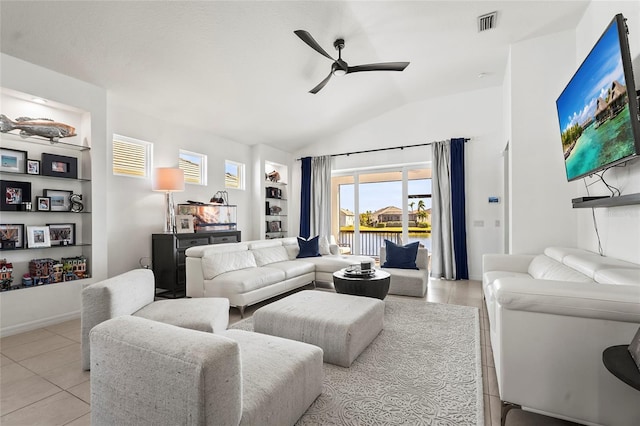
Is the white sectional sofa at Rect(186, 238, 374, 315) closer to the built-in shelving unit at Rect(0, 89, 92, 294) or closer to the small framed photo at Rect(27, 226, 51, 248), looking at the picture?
the built-in shelving unit at Rect(0, 89, 92, 294)

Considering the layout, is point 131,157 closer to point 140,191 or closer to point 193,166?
point 140,191

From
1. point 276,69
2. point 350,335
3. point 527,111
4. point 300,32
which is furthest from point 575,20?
point 350,335

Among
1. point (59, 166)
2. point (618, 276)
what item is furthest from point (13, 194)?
point (618, 276)

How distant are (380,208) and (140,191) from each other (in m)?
4.49

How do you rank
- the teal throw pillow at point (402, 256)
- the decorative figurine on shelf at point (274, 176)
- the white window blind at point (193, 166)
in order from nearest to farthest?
the teal throw pillow at point (402, 256), the white window blind at point (193, 166), the decorative figurine on shelf at point (274, 176)

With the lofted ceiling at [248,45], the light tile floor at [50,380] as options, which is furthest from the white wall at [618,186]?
the light tile floor at [50,380]

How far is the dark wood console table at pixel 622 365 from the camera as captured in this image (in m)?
1.05

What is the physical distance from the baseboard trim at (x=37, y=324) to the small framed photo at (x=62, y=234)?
2.63 feet

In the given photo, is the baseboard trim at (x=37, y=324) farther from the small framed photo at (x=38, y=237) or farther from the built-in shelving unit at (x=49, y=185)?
the small framed photo at (x=38, y=237)

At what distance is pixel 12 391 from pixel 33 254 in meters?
1.91

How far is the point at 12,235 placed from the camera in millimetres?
3160

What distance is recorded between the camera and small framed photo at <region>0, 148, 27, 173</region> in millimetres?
3098

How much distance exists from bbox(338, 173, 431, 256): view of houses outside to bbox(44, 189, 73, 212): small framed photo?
4.95 meters

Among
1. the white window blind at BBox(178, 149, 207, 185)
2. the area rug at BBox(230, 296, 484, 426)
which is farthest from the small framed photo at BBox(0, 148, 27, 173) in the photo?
the area rug at BBox(230, 296, 484, 426)
